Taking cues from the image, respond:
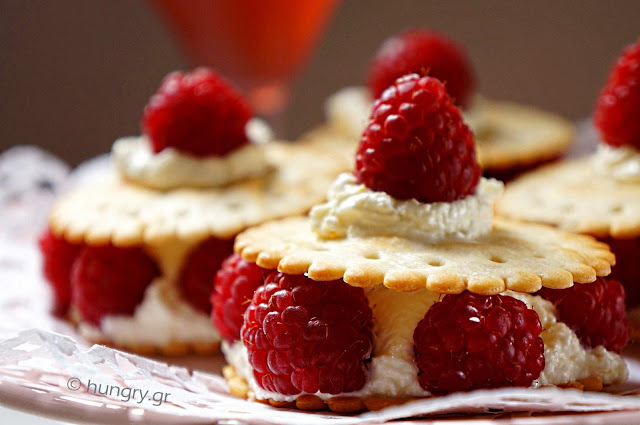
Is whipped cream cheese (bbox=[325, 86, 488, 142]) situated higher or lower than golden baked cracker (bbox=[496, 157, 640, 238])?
higher

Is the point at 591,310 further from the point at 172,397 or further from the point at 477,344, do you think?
the point at 172,397

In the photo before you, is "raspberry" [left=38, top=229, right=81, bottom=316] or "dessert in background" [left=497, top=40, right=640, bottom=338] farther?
"raspberry" [left=38, top=229, right=81, bottom=316]

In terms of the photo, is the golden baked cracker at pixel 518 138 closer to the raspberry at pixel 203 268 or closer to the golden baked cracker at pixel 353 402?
the raspberry at pixel 203 268

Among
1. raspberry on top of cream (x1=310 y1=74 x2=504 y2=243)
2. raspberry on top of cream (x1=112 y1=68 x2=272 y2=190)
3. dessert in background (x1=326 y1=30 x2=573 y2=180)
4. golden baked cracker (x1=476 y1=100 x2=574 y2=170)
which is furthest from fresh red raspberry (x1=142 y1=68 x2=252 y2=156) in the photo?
golden baked cracker (x1=476 y1=100 x2=574 y2=170)

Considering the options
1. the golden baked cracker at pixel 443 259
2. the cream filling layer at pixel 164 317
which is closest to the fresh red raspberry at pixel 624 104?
the golden baked cracker at pixel 443 259

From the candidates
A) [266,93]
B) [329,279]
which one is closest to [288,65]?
[266,93]

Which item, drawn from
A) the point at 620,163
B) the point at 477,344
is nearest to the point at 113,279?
the point at 477,344

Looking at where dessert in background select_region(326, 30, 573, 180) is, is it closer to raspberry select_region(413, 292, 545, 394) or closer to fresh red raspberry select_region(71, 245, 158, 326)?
fresh red raspberry select_region(71, 245, 158, 326)
